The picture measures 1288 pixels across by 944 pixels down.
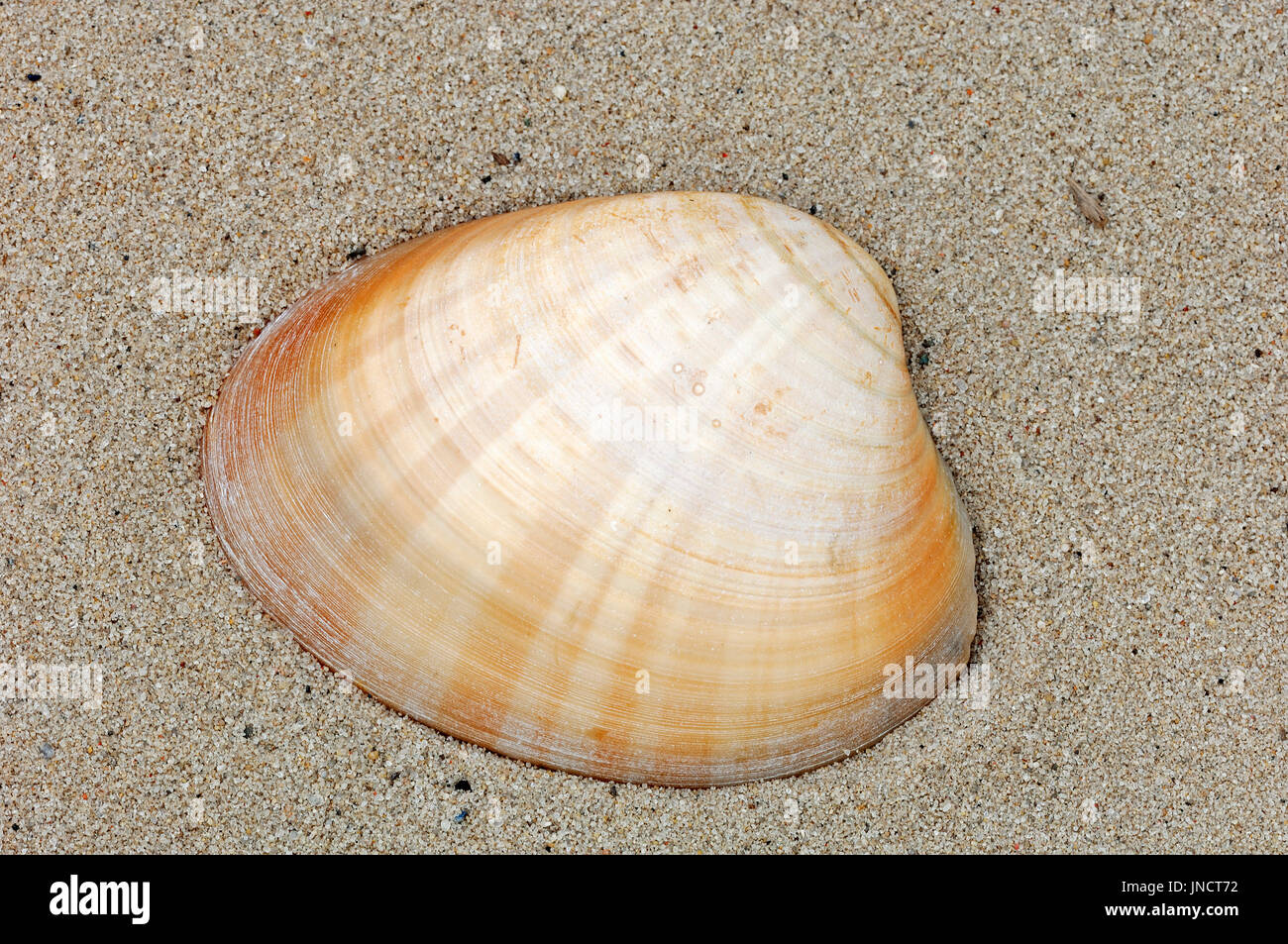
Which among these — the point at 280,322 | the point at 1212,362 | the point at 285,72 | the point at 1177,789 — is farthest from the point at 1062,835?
the point at 285,72

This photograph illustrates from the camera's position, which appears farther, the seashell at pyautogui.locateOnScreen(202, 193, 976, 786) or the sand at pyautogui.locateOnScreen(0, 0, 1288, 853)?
the sand at pyautogui.locateOnScreen(0, 0, 1288, 853)

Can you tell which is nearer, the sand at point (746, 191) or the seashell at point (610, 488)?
the seashell at point (610, 488)

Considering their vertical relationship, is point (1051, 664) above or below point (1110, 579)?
below

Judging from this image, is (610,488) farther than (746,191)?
No

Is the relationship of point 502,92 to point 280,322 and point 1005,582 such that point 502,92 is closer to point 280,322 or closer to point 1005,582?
point 280,322
